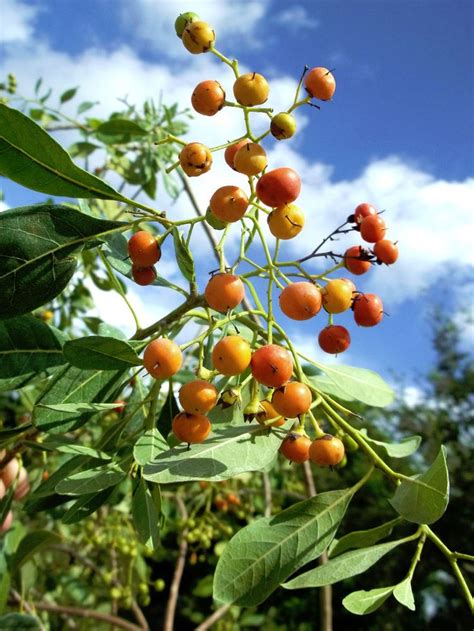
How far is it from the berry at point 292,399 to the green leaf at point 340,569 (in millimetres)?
247

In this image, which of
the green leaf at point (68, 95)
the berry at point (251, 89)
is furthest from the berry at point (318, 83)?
the green leaf at point (68, 95)

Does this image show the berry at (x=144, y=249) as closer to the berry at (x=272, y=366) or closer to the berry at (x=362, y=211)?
the berry at (x=272, y=366)

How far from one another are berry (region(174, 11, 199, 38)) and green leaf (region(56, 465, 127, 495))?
28.1 inches

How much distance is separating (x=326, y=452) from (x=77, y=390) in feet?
1.39

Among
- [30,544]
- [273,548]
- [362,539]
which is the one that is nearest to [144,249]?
[273,548]

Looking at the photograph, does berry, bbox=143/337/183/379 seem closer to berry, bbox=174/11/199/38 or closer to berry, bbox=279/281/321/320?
berry, bbox=279/281/321/320

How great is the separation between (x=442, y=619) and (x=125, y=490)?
9757mm

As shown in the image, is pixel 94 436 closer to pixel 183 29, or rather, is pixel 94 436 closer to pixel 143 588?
pixel 143 588

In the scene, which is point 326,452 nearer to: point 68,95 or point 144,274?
point 144,274

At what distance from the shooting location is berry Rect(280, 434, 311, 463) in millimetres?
976

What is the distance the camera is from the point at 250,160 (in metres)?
0.93

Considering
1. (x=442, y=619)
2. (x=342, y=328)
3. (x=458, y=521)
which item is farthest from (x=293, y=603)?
(x=342, y=328)

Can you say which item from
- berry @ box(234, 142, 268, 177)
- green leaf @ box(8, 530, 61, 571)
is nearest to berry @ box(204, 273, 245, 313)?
berry @ box(234, 142, 268, 177)

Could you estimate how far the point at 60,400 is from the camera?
1.06m
